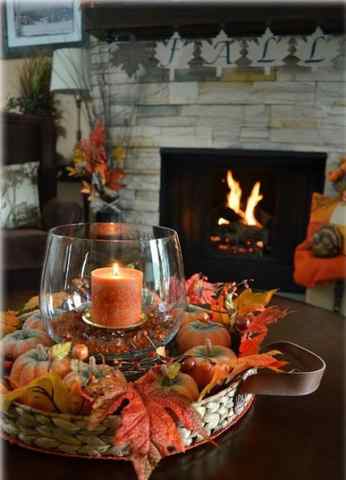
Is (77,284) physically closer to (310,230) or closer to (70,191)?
(310,230)

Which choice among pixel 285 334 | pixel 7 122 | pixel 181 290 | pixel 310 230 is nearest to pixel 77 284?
pixel 181 290

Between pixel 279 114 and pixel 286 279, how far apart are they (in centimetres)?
79

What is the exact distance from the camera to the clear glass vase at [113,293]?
2.08 ft

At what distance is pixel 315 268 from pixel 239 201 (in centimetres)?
74

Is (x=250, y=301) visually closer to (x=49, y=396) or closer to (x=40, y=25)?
(x=49, y=396)

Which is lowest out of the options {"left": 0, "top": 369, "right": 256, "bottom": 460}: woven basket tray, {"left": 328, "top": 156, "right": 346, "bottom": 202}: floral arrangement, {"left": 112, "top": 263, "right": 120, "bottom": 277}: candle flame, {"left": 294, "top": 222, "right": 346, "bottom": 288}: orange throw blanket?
{"left": 294, "top": 222, "right": 346, "bottom": 288}: orange throw blanket

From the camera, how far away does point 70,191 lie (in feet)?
9.51

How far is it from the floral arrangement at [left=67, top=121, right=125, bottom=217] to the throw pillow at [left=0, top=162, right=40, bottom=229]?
0.21 metres

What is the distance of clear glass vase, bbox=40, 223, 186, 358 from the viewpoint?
63cm

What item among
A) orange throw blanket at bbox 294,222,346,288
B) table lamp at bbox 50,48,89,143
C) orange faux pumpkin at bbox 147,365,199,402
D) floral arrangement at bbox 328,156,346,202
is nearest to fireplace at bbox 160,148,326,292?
floral arrangement at bbox 328,156,346,202

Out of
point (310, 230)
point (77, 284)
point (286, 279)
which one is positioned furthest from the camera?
point (286, 279)

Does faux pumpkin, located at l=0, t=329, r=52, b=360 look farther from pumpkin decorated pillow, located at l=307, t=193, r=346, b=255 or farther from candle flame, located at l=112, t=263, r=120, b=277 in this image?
pumpkin decorated pillow, located at l=307, t=193, r=346, b=255

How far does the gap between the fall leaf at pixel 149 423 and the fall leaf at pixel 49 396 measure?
1.5 inches

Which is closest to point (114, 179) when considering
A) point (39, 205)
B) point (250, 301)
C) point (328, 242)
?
point (39, 205)
